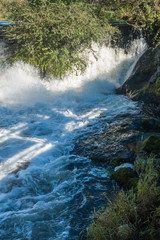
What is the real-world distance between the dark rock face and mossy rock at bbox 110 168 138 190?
5.04m

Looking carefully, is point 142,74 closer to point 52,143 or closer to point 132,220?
point 52,143

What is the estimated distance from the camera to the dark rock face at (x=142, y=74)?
8.91 meters

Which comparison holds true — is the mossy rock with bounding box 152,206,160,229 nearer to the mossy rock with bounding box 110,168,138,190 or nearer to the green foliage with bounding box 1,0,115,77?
the mossy rock with bounding box 110,168,138,190

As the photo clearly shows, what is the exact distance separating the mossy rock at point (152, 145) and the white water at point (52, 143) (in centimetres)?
111

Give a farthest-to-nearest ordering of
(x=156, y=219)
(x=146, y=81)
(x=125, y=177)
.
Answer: (x=146, y=81) → (x=125, y=177) → (x=156, y=219)

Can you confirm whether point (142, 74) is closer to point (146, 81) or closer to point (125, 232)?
point (146, 81)

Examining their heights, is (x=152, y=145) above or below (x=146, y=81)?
below

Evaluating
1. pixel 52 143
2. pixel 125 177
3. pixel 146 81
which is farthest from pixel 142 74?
A: pixel 125 177

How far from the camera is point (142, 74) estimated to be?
9.49 m

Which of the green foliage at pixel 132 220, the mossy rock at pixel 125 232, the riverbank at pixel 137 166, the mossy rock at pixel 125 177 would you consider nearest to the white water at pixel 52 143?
the mossy rock at pixel 125 177

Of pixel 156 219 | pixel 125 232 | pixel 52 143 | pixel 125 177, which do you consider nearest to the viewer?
pixel 125 232

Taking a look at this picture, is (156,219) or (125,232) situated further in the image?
(156,219)

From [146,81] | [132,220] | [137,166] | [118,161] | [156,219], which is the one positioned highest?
[146,81]

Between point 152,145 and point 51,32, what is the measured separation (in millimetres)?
7046
